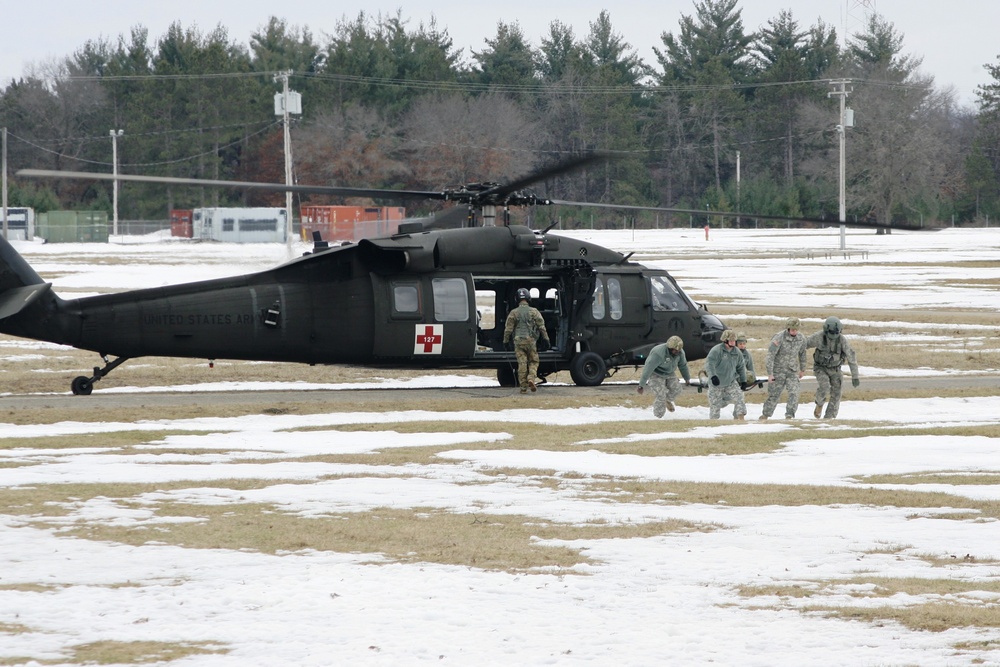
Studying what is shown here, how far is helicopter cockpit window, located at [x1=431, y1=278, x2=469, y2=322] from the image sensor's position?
2227 centimetres

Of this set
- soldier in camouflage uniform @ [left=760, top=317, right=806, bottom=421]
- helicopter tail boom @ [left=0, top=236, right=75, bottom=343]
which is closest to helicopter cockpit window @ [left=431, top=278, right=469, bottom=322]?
soldier in camouflage uniform @ [left=760, top=317, right=806, bottom=421]

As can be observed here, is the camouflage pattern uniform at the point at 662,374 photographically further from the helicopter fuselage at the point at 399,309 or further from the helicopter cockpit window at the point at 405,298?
the helicopter cockpit window at the point at 405,298

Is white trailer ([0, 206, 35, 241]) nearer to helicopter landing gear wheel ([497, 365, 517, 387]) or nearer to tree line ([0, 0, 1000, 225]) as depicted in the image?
tree line ([0, 0, 1000, 225])

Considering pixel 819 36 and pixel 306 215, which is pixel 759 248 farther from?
pixel 819 36

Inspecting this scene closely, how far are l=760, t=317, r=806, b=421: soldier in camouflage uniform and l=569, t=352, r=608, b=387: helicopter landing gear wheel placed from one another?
12.3 ft

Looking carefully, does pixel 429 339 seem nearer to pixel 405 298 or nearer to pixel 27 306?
pixel 405 298

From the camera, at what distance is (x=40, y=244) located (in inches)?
3750

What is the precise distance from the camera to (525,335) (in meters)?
22.2

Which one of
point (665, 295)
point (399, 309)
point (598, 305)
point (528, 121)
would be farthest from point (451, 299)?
point (528, 121)

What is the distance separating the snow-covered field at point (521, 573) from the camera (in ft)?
27.3

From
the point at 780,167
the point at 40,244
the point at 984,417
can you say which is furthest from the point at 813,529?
the point at 780,167

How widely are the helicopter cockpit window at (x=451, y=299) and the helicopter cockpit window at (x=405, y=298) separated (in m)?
0.32

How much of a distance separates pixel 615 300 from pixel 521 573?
13.7 m

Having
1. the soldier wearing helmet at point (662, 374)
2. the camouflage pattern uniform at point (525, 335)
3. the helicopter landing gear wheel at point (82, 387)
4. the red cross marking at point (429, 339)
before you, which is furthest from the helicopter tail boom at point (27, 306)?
the soldier wearing helmet at point (662, 374)
